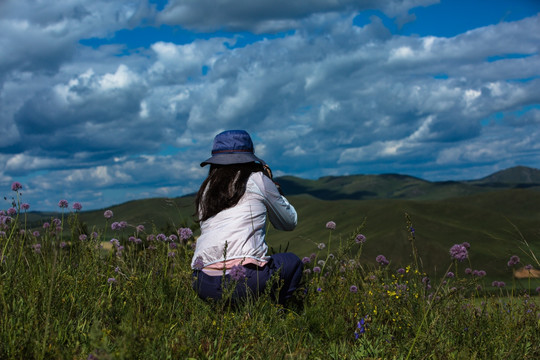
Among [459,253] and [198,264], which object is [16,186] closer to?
[198,264]

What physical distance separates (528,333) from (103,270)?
4.19m

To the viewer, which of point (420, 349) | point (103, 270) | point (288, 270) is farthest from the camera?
point (103, 270)

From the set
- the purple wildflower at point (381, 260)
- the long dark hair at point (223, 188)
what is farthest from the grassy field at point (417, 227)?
the long dark hair at point (223, 188)

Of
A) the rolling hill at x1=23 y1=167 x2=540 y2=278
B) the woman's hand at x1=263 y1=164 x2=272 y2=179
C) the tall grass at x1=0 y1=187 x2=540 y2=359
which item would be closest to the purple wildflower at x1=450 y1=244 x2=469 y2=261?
the tall grass at x1=0 y1=187 x2=540 y2=359

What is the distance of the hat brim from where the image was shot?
A: 4676 mm

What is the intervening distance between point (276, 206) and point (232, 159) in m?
0.65

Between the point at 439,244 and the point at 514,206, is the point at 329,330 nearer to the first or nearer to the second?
the point at 439,244

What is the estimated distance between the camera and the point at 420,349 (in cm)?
332

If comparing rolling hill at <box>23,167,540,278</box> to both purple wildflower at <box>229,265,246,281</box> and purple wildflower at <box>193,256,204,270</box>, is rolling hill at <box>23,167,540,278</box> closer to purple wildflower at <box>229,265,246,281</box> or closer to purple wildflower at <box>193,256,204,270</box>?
purple wildflower at <box>193,256,204,270</box>

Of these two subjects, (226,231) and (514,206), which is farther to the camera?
(514,206)

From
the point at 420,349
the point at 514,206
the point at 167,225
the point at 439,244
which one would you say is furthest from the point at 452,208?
the point at 420,349

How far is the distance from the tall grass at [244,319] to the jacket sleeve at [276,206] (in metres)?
0.67

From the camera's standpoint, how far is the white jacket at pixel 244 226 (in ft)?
14.3

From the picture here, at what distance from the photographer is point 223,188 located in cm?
464
